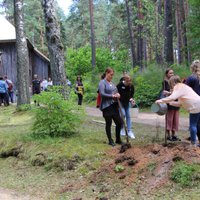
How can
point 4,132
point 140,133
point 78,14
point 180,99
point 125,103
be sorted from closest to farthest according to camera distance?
point 180,99 → point 125,103 → point 140,133 → point 4,132 → point 78,14

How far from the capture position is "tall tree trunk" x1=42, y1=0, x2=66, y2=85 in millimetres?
11930

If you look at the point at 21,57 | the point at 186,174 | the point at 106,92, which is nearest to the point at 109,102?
the point at 106,92

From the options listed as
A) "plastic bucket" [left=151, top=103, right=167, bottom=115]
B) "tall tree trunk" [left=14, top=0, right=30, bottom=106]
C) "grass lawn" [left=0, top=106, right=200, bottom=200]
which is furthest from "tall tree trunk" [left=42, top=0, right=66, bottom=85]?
"tall tree trunk" [left=14, top=0, right=30, bottom=106]

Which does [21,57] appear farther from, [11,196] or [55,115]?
[11,196]

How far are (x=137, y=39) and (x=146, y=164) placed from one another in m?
37.7

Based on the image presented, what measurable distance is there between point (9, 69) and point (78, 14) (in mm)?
33397

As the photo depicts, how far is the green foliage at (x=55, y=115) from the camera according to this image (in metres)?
10.2

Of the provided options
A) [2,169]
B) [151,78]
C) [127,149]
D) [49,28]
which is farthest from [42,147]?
[151,78]

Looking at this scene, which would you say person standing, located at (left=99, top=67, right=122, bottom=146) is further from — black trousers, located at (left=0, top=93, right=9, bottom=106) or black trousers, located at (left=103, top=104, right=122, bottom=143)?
black trousers, located at (left=0, top=93, right=9, bottom=106)

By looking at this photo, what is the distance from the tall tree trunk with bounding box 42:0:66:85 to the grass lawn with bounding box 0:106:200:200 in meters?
1.91

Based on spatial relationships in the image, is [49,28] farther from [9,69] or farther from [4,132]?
[9,69]

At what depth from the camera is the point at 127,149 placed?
8.48 metres

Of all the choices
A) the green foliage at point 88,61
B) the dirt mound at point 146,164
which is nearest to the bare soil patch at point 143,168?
the dirt mound at point 146,164

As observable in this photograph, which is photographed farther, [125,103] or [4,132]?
[4,132]
